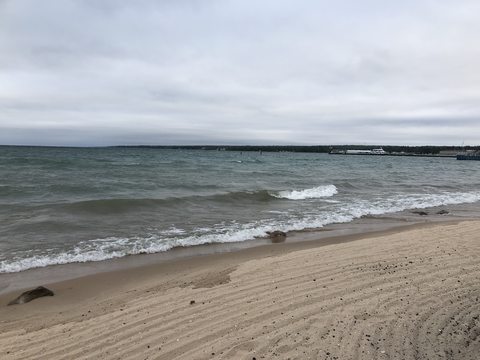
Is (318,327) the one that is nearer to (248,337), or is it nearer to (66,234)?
(248,337)

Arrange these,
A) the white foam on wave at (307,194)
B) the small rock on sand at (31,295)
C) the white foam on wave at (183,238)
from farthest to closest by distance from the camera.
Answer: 1. the white foam on wave at (307,194)
2. the white foam on wave at (183,238)
3. the small rock on sand at (31,295)

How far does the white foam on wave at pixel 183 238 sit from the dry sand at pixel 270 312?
153 cm

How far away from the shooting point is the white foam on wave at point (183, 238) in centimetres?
829

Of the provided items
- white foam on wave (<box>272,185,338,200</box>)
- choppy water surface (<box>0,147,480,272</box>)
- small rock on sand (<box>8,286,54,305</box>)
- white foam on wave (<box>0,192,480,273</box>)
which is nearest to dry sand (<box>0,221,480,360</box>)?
small rock on sand (<box>8,286,54,305</box>)

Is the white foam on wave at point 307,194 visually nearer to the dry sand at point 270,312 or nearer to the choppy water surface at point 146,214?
the choppy water surface at point 146,214

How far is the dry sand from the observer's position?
154 inches

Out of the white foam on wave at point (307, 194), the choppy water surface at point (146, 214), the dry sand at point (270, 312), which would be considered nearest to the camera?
the dry sand at point (270, 312)

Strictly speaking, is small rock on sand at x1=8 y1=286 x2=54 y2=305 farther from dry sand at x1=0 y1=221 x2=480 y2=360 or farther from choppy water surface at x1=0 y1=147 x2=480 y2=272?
choppy water surface at x1=0 y1=147 x2=480 y2=272

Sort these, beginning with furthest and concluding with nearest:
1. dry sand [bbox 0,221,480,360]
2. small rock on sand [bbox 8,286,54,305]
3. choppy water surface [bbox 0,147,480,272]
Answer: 1. choppy water surface [bbox 0,147,480,272]
2. small rock on sand [bbox 8,286,54,305]
3. dry sand [bbox 0,221,480,360]

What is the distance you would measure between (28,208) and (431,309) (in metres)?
13.9

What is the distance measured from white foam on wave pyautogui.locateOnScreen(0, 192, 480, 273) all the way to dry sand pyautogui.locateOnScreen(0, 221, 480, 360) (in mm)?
1529

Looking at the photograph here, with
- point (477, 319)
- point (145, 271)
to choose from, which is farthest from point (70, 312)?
point (477, 319)

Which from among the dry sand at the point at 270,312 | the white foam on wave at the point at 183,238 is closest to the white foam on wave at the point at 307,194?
the white foam on wave at the point at 183,238

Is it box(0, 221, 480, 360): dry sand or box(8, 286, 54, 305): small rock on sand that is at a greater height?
box(0, 221, 480, 360): dry sand
